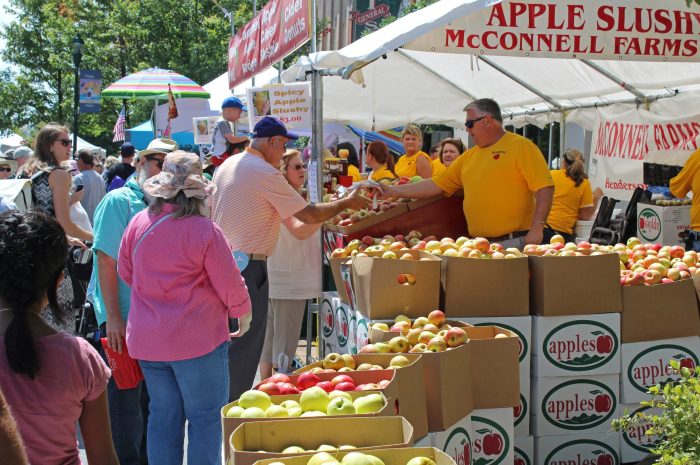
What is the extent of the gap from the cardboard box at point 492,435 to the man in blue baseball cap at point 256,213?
1996 millimetres

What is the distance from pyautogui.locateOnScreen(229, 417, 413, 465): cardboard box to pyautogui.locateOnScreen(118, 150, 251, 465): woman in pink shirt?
1.37 metres

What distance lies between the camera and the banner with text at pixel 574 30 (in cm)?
718

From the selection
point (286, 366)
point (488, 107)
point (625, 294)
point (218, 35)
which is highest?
point (218, 35)

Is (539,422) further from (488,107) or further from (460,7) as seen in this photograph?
(460,7)

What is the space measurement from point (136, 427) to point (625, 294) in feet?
10.2

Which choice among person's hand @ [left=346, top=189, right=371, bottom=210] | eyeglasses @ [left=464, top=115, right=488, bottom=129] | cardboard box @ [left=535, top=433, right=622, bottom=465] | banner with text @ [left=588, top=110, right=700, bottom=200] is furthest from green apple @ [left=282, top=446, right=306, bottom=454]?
banner with text @ [left=588, top=110, right=700, bottom=200]

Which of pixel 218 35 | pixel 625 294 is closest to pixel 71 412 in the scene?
pixel 625 294

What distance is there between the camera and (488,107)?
22.5 feet

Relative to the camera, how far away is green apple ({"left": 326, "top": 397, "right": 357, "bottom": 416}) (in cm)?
351

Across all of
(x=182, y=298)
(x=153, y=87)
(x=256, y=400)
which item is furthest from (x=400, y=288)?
(x=153, y=87)

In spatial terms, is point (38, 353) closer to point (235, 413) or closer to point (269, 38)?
point (235, 413)

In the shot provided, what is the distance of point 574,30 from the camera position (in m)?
7.27

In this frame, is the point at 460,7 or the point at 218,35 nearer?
the point at 460,7

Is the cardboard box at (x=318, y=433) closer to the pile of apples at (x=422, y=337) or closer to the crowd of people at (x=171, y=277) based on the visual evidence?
the crowd of people at (x=171, y=277)
